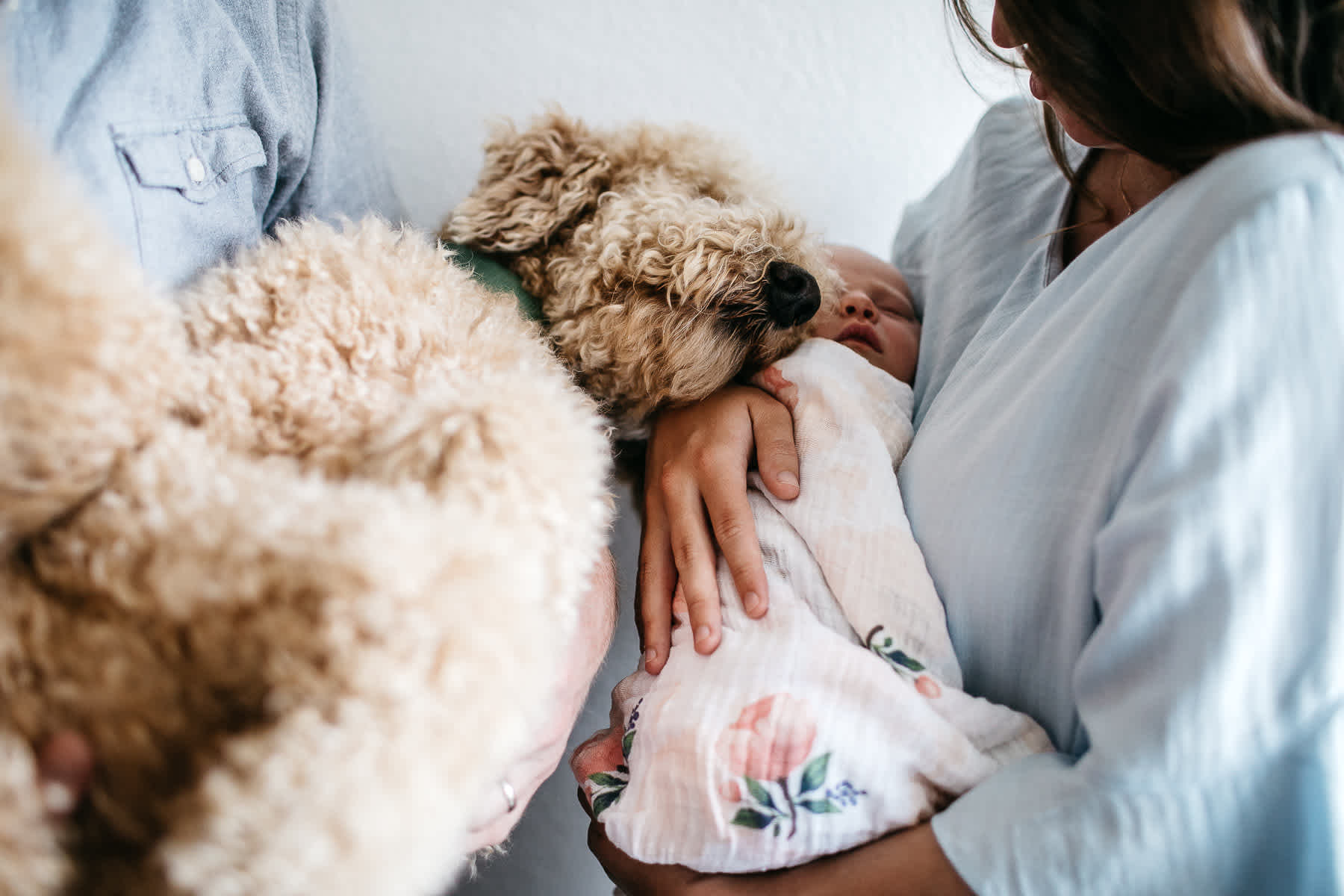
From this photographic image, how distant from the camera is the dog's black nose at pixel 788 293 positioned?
75cm

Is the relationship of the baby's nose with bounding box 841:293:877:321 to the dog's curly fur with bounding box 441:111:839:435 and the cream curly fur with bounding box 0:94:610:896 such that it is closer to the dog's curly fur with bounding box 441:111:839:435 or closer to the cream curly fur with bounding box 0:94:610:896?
the dog's curly fur with bounding box 441:111:839:435

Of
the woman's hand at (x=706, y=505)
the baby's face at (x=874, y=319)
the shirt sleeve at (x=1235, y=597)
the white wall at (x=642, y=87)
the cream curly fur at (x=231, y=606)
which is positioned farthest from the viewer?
the white wall at (x=642, y=87)

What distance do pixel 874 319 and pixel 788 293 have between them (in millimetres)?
219

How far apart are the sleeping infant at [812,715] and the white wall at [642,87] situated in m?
0.38

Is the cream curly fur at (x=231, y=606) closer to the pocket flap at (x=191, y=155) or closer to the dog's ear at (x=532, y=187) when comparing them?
the pocket flap at (x=191, y=155)

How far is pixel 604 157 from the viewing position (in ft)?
2.75

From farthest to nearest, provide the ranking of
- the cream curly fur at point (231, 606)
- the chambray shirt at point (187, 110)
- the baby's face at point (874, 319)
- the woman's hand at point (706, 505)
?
the baby's face at point (874, 319), the woman's hand at point (706, 505), the chambray shirt at point (187, 110), the cream curly fur at point (231, 606)

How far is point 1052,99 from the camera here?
1.86 feet

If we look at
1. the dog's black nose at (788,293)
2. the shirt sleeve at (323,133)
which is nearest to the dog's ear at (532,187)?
the shirt sleeve at (323,133)

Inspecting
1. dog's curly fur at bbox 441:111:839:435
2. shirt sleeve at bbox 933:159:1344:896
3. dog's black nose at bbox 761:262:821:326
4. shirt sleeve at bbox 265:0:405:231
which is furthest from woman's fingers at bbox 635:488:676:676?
shirt sleeve at bbox 265:0:405:231

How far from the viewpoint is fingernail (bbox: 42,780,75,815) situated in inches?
11.8

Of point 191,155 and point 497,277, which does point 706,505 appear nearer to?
point 497,277

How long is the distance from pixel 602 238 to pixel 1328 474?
635mm

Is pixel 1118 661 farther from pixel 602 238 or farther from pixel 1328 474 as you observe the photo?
pixel 602 238
